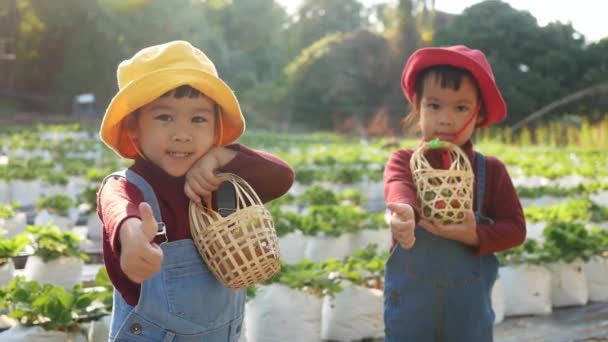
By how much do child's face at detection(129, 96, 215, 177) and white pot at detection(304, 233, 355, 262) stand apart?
344cm

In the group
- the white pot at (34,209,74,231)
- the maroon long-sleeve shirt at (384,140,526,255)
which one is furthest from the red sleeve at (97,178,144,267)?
the white pot at (34,209,74,231)

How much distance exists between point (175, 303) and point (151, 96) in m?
0.54

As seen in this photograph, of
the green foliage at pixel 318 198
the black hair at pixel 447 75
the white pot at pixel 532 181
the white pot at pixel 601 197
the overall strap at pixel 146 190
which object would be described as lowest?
the overall strap at pixel 146 190

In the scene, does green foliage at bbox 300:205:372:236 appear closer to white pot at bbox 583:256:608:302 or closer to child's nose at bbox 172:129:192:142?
white pot at bbox 583:256:608:302

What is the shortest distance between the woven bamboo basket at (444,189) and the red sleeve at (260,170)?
1.48ft

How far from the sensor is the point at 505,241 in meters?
2.11

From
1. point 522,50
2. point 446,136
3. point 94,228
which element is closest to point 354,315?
point 446,136

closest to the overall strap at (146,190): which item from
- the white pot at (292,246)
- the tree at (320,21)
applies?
the white pot at (292,246)

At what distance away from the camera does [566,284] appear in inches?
165

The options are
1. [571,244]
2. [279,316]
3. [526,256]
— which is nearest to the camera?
[279,316]

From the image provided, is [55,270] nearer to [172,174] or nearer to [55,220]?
[55,220]

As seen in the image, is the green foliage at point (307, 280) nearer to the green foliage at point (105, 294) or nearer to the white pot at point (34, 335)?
the green foliage at point (105, 294)

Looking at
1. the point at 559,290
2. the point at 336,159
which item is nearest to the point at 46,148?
the point at 336,159

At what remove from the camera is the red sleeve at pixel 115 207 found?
4.59 feet
